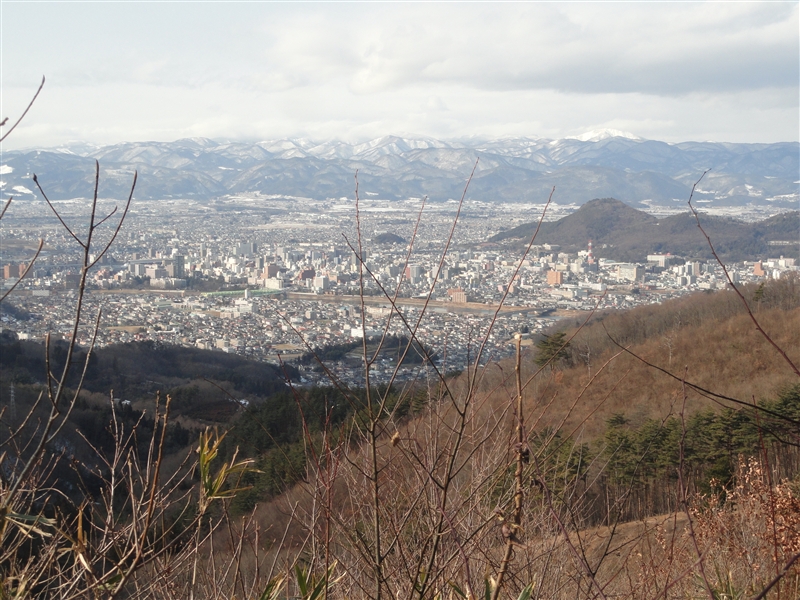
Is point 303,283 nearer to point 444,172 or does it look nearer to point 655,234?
point 655,234

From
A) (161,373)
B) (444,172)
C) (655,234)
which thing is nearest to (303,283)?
(161,373)

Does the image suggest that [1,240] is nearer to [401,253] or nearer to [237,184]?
[401,253]

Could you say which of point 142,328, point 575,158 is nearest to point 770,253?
point 142,328

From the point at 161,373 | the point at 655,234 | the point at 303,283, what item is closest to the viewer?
the point at 161,373

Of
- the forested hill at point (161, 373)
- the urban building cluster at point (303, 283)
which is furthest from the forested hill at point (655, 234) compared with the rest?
the forested hill at point (161, 373)

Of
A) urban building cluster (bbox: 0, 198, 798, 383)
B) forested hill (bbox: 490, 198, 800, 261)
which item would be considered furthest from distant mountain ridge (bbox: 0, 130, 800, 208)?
urban building cluster (bbox: 0, 198, 798, 383)

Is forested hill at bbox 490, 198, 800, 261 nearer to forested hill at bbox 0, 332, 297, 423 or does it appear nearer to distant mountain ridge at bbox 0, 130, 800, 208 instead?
distant mountain ridge at bbox 0, 130, 800, 208
